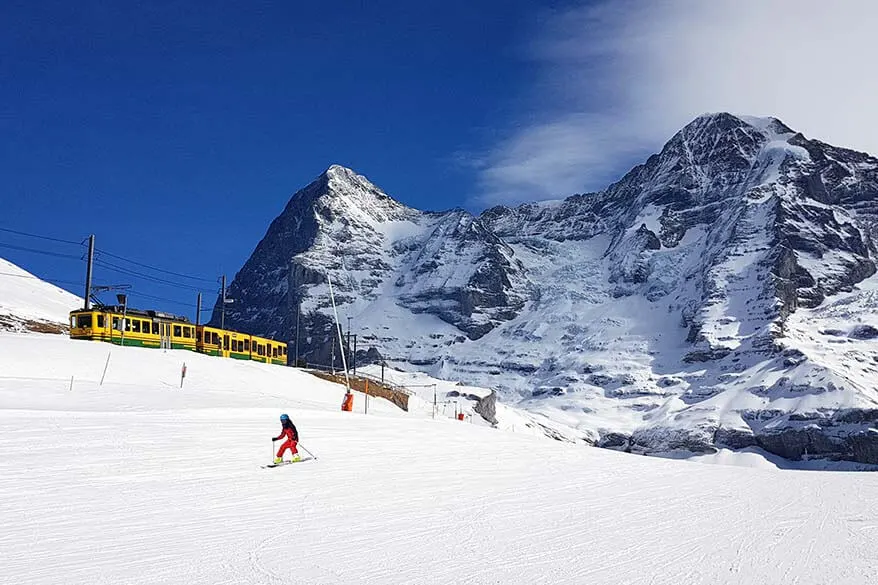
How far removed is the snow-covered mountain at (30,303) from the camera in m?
66.7

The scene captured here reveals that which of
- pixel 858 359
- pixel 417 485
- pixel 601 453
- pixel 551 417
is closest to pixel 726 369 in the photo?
pixel 858 359

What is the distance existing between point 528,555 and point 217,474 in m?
9.04

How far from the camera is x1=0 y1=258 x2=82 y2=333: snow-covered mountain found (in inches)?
2625

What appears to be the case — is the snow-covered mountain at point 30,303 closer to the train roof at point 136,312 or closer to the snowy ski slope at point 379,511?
the train roof at point 136,312

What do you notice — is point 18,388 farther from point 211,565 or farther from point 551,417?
point 551,417

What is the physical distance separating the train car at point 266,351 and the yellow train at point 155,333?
9 cm

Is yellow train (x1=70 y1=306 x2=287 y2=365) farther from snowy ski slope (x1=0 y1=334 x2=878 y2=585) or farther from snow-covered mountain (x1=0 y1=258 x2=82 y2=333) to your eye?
snowy ski slope (x1=0 y1=334 x2=878 y2=585)

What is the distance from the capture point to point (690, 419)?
141375 mm

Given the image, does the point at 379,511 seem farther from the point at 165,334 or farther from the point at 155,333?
the point at 165,334

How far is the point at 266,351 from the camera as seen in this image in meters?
68.1

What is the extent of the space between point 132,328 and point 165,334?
2970 mm

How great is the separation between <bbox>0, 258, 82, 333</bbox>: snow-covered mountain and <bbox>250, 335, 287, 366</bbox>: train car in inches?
698

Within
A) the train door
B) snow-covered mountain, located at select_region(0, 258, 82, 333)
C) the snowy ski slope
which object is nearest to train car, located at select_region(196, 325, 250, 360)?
the train door

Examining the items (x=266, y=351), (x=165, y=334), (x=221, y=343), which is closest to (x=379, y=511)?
(x=165, y=334)
